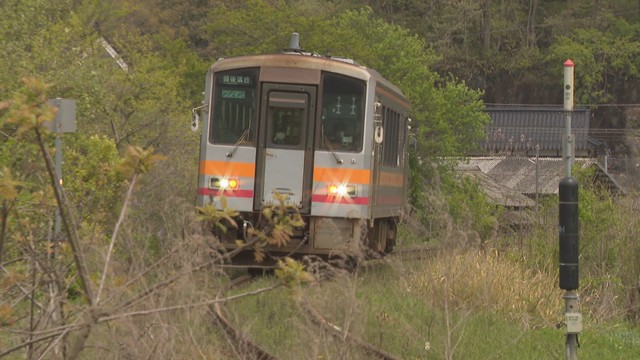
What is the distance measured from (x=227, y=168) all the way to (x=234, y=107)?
830 millimetres

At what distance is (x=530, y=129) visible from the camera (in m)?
56.0

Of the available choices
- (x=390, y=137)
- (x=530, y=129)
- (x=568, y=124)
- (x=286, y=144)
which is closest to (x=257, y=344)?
(x=568, y=124)

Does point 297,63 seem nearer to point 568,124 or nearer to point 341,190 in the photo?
point 341,190

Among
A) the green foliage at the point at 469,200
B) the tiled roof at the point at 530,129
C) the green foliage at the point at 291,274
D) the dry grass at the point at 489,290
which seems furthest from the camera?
the tiled roof at the point at 530,129

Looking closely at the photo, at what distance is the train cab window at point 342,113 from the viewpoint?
16.9m

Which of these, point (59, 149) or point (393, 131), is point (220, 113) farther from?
point (59, 149)

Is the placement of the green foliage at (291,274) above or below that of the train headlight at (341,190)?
below

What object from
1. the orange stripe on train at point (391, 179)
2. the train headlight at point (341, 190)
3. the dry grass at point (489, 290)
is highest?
the orange stripe on train at point (391, 179)

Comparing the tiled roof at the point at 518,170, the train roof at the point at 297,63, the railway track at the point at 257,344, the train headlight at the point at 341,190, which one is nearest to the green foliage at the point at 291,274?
the railway track at the point at 257,344

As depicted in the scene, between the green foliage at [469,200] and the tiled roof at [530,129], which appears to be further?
the tiled roof at [530,129]

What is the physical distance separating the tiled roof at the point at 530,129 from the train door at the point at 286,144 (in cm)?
3817

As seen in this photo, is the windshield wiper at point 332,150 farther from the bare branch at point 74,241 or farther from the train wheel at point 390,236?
the bare branch at point 74,241

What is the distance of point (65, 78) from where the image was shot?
2030 cm

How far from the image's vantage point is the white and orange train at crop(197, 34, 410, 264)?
16.7 meters
